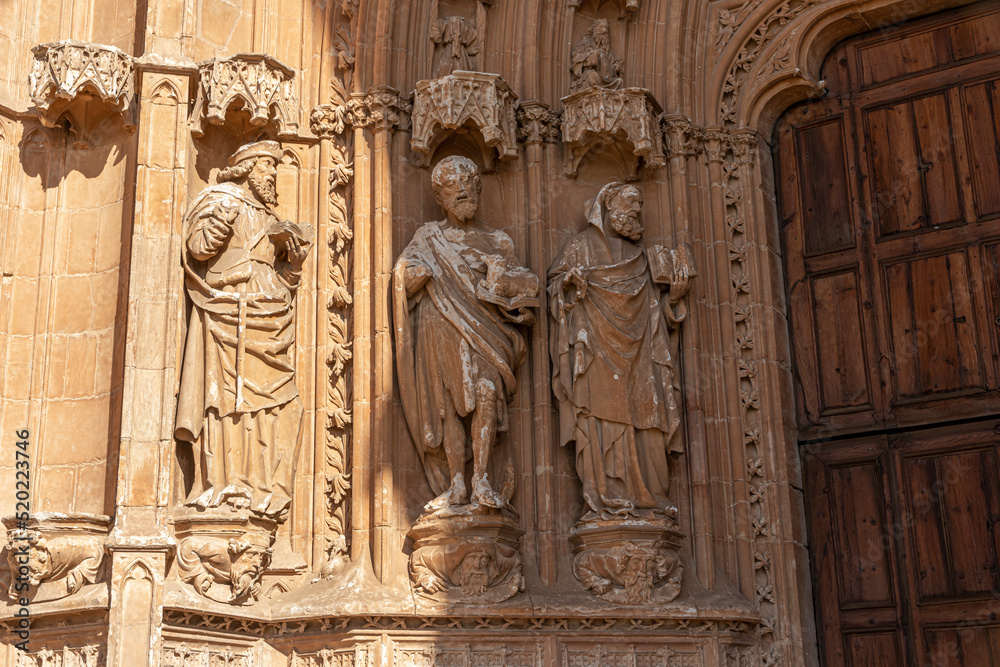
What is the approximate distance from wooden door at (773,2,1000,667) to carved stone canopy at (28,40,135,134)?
14.5 feet

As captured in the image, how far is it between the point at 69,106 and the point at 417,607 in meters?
3.74

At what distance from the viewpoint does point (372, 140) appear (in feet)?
27.8

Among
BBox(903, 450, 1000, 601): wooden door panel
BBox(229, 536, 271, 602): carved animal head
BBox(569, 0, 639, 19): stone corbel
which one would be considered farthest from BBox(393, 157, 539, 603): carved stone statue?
BBox(903, 450, 1000, 601): wooden door panel

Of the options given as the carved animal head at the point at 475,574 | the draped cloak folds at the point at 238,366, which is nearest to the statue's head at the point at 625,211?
the draped cloak folds at the point at 238,366

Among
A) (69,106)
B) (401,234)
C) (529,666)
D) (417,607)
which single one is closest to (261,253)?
(401,234)

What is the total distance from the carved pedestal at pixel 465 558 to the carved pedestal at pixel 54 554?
1803 millimetres

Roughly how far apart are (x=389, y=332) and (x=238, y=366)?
0.97m

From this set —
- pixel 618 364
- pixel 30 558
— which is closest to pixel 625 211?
pixel 618 364

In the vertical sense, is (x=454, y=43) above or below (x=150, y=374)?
above

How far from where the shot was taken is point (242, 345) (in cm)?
770

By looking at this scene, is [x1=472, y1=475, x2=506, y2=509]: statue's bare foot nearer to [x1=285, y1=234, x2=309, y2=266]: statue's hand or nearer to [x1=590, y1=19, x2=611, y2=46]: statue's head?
[x1=285, y1=234, x2=309, y2=266]: statue's hand

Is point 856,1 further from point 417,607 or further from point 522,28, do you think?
point 417,607

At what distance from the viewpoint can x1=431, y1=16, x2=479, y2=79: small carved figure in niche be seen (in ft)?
28.3

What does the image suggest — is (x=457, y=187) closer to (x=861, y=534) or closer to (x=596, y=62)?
(x=596, y=62)
